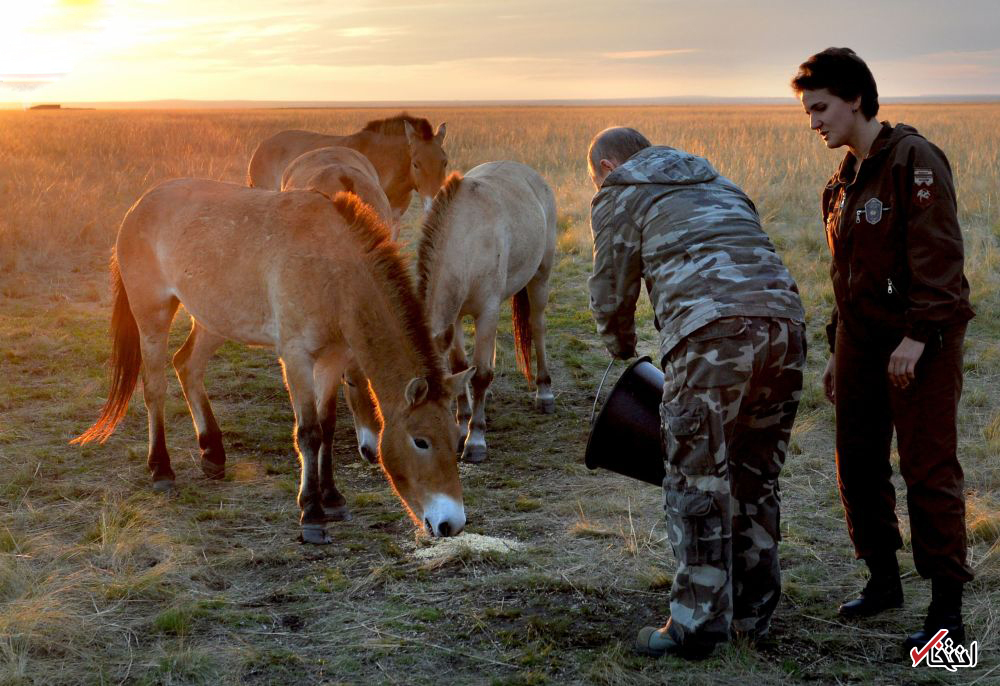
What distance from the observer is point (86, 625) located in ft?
13.4

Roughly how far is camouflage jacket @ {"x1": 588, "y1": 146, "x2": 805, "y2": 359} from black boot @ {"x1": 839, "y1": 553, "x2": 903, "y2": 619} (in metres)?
1.32

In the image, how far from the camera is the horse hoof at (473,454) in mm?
6727

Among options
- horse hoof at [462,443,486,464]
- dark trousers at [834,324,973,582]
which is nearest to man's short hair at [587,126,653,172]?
dark trousers at [834,324,973,582]

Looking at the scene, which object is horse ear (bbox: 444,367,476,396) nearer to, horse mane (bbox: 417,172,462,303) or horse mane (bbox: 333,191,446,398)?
horse mane (bbox: 333,191,446,398)

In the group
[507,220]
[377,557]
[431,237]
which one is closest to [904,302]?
[377,557]

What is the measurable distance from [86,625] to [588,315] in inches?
287

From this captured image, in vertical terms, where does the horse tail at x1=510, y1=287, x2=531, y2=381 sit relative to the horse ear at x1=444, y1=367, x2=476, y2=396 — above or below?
below

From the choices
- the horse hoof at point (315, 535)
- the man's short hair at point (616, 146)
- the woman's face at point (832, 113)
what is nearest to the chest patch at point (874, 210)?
the woman's face at point (832, 113)

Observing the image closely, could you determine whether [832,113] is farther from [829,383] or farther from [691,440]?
[691,440]

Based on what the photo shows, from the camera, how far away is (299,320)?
5324 mm

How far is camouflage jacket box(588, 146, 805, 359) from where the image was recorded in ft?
11.6

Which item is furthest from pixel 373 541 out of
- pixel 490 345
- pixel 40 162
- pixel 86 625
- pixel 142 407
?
pixel 40 162

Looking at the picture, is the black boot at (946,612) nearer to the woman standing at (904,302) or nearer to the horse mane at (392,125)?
the woman standing at (904,302)

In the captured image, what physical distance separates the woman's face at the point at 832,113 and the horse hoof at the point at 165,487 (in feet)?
15.0
